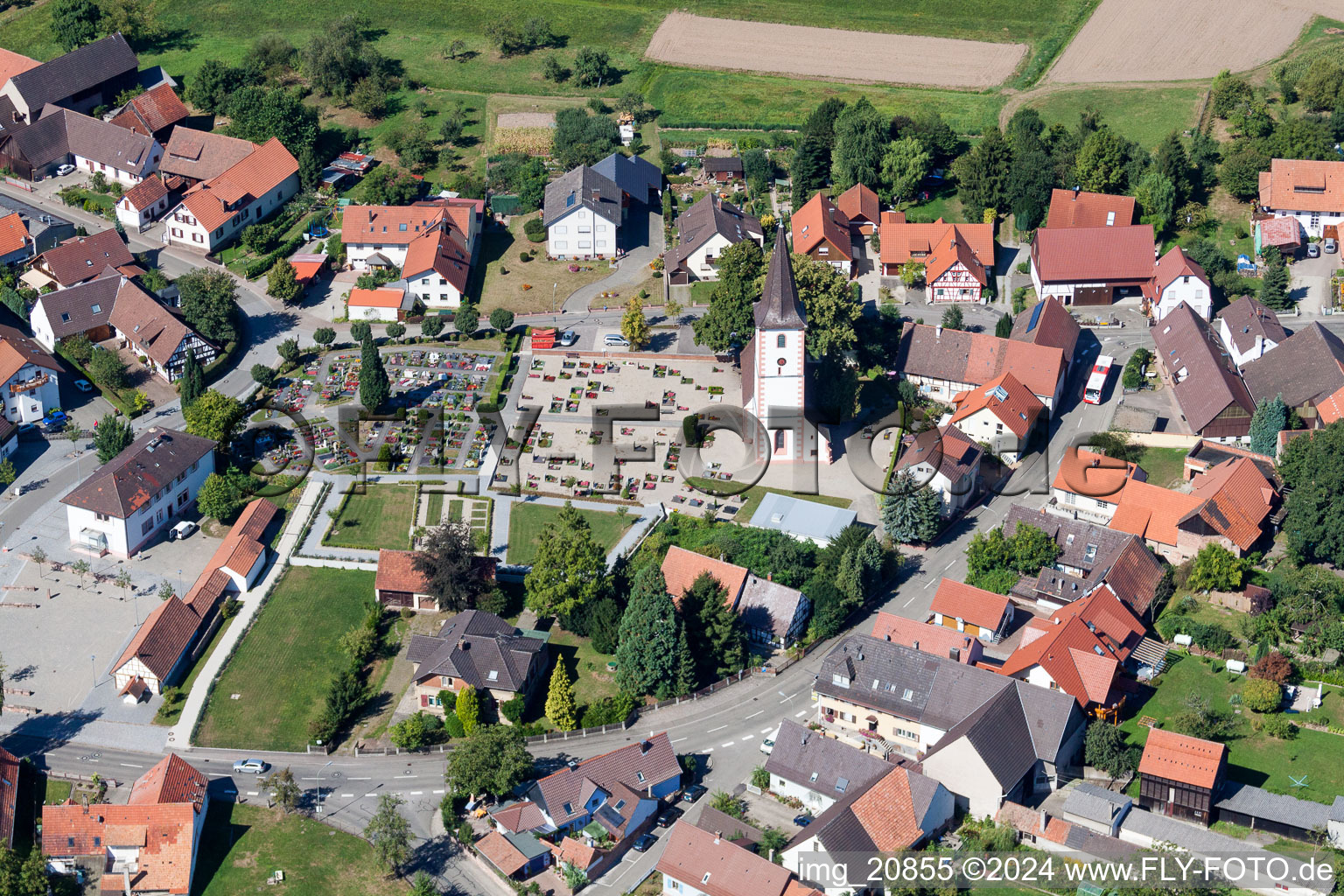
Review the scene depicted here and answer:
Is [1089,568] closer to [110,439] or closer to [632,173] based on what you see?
[632,173]

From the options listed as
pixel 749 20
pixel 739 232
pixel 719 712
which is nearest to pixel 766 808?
pixel 719 712

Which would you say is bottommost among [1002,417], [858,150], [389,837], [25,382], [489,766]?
[389,837]

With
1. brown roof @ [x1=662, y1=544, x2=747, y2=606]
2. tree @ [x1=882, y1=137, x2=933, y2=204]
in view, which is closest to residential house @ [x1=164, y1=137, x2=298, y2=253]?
tree @ [x1=882, y1=137, x2=933, y2=204]

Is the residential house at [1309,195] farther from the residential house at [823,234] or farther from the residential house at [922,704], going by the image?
the residential house at [922,704]

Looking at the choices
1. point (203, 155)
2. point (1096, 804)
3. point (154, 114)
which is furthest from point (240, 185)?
point (1096, 804)

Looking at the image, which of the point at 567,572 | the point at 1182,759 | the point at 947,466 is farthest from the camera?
the point at 947,466

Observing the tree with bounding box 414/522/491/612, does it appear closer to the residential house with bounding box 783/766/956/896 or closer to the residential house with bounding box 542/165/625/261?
the residential house with bounding box 783/766/956/896
